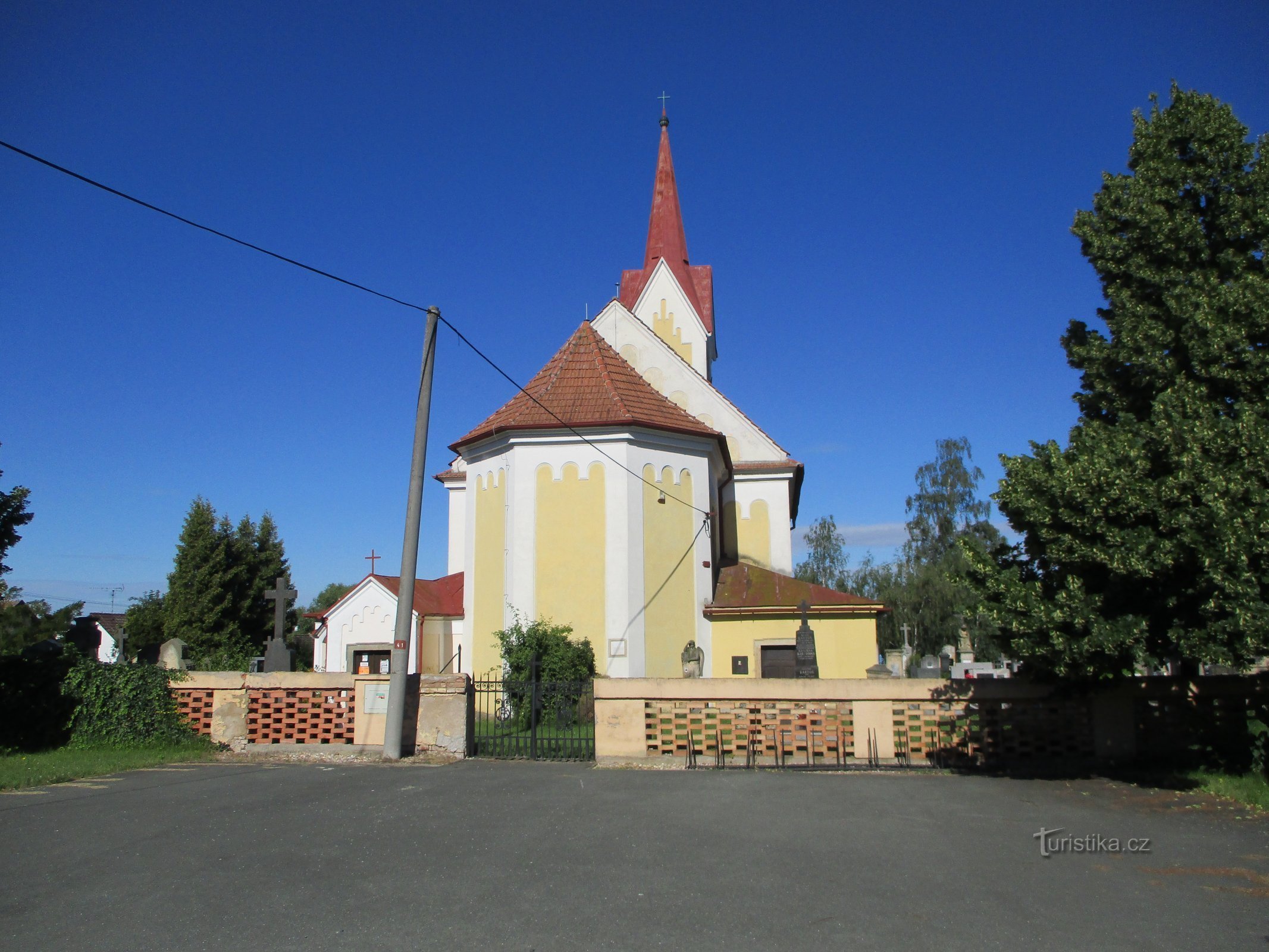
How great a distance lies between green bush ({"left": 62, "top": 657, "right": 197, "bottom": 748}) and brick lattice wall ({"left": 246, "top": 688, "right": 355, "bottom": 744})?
107 cm

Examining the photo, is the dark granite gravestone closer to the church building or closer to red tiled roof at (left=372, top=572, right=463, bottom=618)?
the church building

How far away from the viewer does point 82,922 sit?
5.54 meters

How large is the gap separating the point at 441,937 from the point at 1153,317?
11.8 metres

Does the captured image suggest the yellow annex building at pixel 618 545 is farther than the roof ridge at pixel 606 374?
No

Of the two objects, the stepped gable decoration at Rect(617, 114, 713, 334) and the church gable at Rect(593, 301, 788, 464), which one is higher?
the stepped gable decoration at Rect(617, 114, 713, 334)

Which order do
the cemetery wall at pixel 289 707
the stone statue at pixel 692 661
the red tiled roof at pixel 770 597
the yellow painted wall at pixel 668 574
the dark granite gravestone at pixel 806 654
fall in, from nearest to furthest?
the cemetery wall at pixel 289 707 → the dark granite gravestone at pixel 806 654 → the stone statue at pixel 692 661 → the yellow painted wall at pixel 668 574 → the red tiled roof at pixel 770 597

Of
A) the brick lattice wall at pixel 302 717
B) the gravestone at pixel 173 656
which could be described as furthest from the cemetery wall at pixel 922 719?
the gravestone at pixel 173 656

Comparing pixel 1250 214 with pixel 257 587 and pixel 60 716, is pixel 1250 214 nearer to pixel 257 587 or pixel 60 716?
pixel 60 716

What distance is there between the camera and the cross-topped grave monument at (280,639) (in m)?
16.6

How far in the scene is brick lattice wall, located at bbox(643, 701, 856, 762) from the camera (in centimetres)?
1291

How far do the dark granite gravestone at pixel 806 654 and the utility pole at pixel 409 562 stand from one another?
24.2ft

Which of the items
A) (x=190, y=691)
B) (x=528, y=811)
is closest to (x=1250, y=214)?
(x=528, y=811)

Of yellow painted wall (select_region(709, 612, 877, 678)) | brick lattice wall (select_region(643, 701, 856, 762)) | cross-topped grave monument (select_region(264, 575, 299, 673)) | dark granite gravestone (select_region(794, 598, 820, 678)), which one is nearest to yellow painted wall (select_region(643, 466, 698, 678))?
yellow painted wall (select_region(709, 612, 877, 678))

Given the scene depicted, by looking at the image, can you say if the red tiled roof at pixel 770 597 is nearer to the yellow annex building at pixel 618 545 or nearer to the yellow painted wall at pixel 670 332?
the yellow annex building at pixel 618 545
